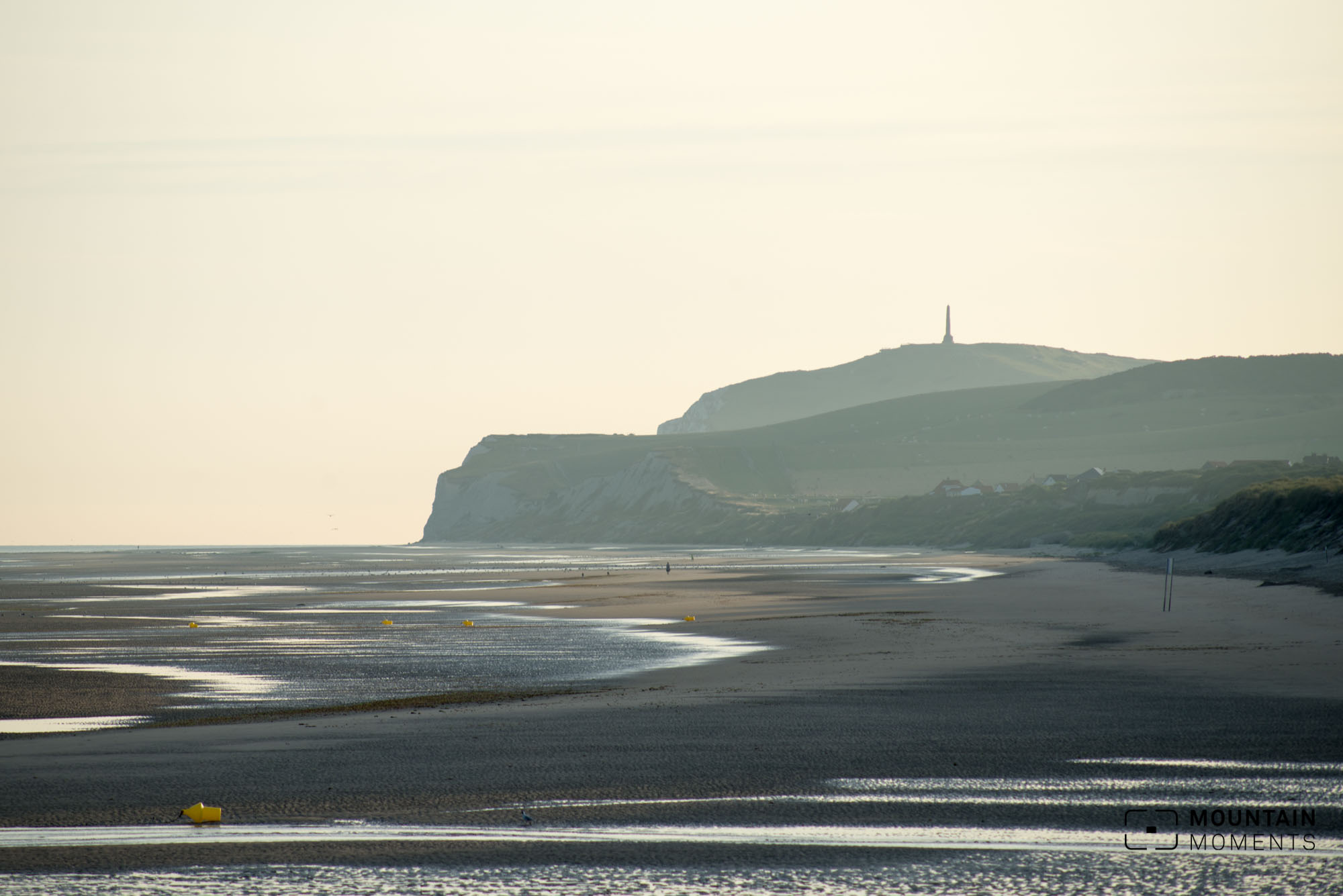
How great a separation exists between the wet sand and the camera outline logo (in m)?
0.17

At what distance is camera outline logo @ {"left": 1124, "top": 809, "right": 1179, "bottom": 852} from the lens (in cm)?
810

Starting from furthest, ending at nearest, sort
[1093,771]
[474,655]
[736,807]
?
[474,655], [1093,771], [736,807]

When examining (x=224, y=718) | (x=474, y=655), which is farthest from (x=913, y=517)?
(x=224, y=718)

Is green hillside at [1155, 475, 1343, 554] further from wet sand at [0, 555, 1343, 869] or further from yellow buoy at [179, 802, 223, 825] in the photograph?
yellow buoy at [179, 802, 223, 825]

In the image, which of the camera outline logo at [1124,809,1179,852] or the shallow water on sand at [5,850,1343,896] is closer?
the shallow water on sand at [5,850,1343,896]

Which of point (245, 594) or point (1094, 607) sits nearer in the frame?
point (1094, 607)

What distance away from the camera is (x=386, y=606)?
40.0m

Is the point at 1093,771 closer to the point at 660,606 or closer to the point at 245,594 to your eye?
the point at 660,606

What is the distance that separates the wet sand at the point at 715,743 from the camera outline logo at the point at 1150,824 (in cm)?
17

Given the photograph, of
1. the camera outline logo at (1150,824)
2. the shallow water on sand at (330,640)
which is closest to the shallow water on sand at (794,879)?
the camera outline logo at (1150,824)

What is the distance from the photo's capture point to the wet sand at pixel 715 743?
9258 millimetres

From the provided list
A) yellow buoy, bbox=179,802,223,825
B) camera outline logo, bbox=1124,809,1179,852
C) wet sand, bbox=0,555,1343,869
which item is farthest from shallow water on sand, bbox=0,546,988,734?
camera outline logo, bbox=1124,809,1179,852

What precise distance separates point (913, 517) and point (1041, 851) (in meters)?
127

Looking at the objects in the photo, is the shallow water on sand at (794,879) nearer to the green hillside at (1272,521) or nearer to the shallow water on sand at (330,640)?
the shallow water on sand at (330,640)
